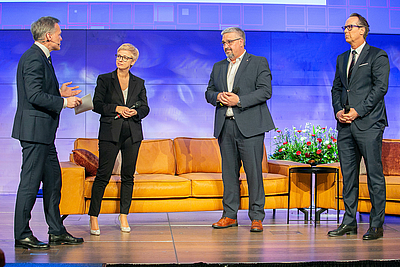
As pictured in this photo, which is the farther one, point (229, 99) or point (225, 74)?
point (225, 74)

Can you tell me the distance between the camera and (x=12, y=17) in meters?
6.03

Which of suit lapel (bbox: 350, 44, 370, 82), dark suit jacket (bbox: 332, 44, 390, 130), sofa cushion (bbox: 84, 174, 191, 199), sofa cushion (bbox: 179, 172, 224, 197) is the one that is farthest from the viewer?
sofa cushion (bbox: 179, 172, 224, 197)

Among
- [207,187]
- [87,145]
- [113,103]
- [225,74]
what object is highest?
[225,74]

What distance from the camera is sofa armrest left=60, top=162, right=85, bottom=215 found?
358 centimetres

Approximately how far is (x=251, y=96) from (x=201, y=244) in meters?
1.30

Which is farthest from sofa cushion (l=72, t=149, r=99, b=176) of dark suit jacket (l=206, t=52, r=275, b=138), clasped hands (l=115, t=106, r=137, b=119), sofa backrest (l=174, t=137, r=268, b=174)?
dark suit jacket (l=206, t=52, r=275, b=138)

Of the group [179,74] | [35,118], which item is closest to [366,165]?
[35,118]

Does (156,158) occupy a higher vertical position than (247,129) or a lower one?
lower

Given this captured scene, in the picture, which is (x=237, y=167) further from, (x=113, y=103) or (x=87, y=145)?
(x=87, y=145)

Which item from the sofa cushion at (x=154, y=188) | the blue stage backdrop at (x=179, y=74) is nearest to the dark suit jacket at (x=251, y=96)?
the sofa cushion at (x=154, y=188)

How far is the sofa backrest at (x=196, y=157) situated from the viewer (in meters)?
4.54

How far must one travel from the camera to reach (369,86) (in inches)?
126

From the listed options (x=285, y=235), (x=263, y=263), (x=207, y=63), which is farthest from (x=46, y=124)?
(x=207, y=63)

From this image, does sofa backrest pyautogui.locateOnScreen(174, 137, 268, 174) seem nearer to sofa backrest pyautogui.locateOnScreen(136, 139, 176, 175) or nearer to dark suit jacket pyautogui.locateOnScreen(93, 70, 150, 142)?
sofa backrest pyautogui.locateOnScreen(136, 139, 176, 175)
